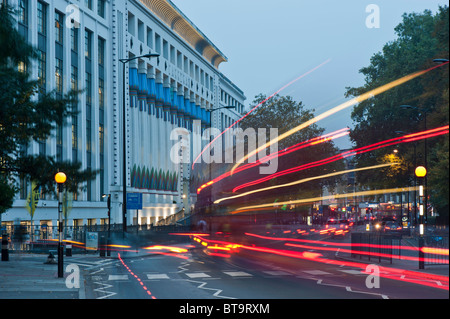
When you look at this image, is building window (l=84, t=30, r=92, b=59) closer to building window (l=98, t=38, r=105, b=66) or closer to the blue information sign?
building window (l=98, t=38, r=105, b=66)

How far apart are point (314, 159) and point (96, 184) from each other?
36538 millimetres

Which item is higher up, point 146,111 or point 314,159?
point 146,111

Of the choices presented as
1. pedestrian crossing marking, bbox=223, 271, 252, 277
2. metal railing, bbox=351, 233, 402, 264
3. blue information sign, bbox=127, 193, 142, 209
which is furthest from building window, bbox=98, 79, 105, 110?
pedestrian crossing marking, bbox=223, 271, 252, 277

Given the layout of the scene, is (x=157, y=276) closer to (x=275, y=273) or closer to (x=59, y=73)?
(x=275, y=273)

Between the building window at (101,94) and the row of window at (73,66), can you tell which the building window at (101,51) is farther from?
the building window at (101,94)

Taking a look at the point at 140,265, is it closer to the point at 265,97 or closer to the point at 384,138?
the point at 384,138

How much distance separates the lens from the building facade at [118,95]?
51.7m

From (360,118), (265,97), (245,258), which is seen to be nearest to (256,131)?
(265,97)

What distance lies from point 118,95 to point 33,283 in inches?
1850

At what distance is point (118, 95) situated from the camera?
217 ft

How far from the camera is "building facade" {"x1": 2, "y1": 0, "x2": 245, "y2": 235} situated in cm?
5169

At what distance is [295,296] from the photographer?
17234 mm

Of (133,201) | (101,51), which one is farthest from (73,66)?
(133,201)
